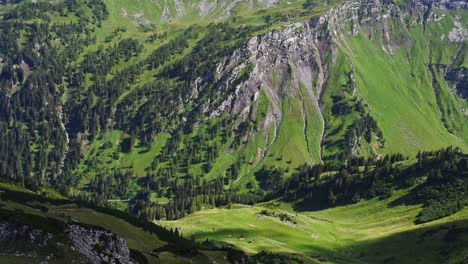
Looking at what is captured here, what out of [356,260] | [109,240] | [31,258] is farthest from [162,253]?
[356,260]

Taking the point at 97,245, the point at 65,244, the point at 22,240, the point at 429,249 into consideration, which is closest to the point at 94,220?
the point at 97,245

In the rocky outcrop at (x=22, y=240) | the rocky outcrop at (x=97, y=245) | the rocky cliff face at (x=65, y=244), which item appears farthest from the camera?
the rocky outcrop at (x=97, y=245)

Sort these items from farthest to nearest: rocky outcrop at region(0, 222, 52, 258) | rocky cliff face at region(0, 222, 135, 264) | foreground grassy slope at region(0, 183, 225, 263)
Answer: foreground grassy slope at region(0, 183, 225, 263)
rocky cliff face at region(0, 222, 135, 264)
rocky outcrop at region(0, 222, 52, 258)

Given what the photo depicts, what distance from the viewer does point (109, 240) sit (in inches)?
2874

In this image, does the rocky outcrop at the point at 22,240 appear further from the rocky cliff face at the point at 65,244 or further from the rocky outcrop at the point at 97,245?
the rocky outcrop at the point at 97,245

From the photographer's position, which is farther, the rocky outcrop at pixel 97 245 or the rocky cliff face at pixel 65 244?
the rocky outcrop at pixel 97 245

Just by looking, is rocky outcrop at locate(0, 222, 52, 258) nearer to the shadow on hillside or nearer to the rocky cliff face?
the rocky cliff face

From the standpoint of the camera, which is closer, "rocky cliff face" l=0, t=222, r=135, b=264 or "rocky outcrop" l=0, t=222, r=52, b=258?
"rocky outcrop" l=0, t=222, r=52, b=258

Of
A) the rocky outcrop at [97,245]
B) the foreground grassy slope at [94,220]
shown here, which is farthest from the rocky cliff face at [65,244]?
the foreground grassy slope at [94,220]

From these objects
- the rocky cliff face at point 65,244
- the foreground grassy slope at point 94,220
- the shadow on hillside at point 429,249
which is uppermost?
the rocky cliff face at point 65,244

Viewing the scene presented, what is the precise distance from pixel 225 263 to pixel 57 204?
41609mm

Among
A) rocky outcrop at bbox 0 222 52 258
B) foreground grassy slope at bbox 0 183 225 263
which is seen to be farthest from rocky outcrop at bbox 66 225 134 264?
rocky outcrop at bbox 0 222 52 258

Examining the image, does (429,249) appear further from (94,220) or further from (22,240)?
(22,240)

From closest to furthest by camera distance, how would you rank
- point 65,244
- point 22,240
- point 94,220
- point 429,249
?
point 22,240
point 65,244
point 94,220
point 429,249
